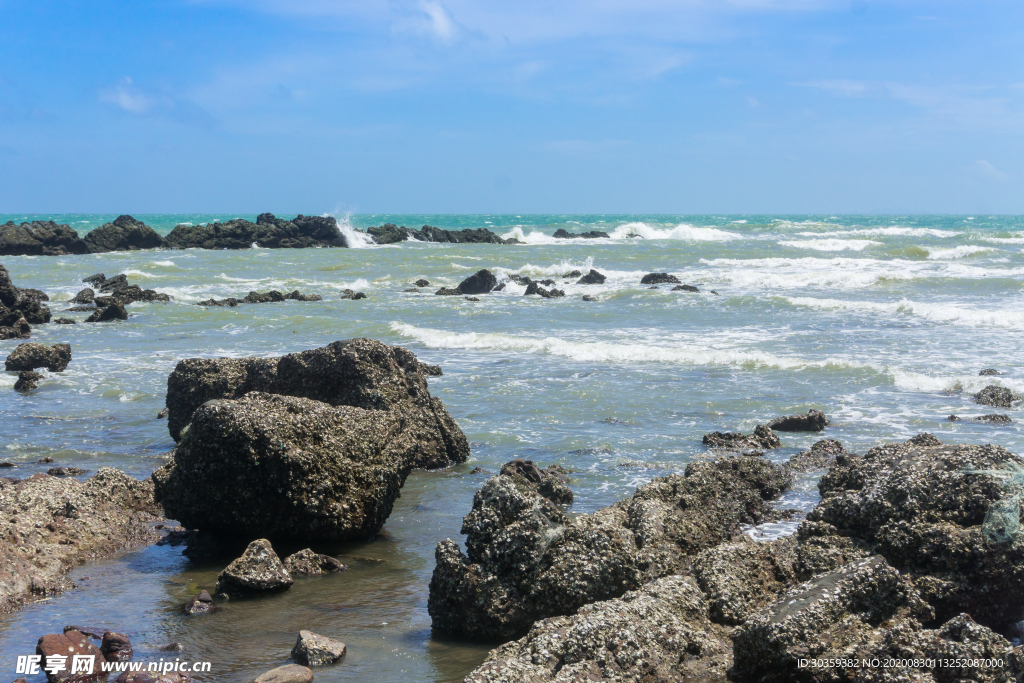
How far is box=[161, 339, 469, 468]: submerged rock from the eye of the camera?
30.1 ft

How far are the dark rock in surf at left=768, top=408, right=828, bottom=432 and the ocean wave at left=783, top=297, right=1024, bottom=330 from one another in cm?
1159

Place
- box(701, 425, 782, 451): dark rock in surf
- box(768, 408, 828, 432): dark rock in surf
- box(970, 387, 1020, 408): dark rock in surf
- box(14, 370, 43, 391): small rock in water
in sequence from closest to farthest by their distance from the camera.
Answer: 1. box(701, 425, 782, 451): dark rock in surf
2. box(768, 408, 828, 432): dark rock in surf
3. box(970, 387, 1020, 408): dark rock in surf
4. box(14, 370, 43, 391): small rock in water

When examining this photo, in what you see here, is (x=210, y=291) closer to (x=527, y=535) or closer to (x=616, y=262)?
(x=616, y=262)

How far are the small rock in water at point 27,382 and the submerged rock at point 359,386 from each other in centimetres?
536

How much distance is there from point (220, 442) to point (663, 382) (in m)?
8.54

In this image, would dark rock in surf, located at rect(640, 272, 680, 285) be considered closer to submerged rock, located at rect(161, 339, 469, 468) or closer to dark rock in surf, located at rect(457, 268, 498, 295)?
dark rock in surf, located at rect(457, 268, 498, 295)

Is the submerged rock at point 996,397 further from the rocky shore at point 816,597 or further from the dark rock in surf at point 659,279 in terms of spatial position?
the dark rock in surf at point 659,279

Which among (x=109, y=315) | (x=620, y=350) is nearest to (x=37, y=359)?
A: (x=109, y=315)

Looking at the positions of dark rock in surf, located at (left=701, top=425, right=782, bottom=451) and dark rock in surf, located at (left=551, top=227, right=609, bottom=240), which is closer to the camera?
dark rock in surf, located at (left=701, top=425, right=782, bottom=451)

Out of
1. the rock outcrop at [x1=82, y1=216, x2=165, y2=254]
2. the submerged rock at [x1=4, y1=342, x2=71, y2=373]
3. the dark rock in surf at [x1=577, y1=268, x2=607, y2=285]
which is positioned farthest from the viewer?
the rock outcrop at [x1=82, y1=216, x2=165, y2=254]

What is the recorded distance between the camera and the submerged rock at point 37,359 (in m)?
15.2

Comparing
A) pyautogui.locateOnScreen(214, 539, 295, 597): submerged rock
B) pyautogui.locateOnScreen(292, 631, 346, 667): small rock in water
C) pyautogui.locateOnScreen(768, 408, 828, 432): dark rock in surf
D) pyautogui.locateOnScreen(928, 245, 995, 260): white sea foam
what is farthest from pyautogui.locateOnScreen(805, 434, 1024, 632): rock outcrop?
pyautogui.locateOnScreen(928, 245, 995, 260): white sea foam

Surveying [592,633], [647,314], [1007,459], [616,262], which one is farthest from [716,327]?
[616,262]

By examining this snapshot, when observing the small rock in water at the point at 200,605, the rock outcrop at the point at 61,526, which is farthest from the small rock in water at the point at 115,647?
the rock outcrop at the point at 61,526
